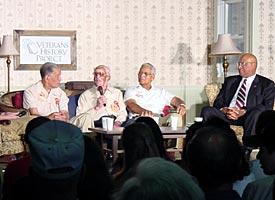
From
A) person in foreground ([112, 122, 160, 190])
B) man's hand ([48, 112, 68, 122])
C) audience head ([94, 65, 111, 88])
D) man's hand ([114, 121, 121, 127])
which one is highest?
audience head ([94, 65, 111, 88])

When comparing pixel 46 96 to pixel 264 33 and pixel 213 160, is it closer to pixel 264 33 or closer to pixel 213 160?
pixel 264 33

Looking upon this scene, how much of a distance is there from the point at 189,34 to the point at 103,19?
129 centimetres

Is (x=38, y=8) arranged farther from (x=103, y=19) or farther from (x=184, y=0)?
(x=184, y=0)

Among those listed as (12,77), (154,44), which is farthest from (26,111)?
(154,44)

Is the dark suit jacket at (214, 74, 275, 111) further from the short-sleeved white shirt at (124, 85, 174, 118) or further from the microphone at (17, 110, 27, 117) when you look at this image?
the microphone at (17, 110, 27, 117)

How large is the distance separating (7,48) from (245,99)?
121 inches

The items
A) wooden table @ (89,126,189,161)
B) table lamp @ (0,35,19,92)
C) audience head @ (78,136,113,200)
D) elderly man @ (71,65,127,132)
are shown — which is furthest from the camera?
table lamp @ (0,35,19,92)

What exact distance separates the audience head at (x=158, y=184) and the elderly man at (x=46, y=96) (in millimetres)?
5461

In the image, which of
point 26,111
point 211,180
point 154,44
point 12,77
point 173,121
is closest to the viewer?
point 211,180

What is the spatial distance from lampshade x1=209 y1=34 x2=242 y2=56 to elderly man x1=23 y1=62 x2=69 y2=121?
7.13 feet

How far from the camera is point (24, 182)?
206cm

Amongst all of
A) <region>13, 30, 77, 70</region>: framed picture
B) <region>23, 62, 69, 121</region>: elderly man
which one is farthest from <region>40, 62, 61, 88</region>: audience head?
<region>13, 30, 77, 70</region>: framed picture

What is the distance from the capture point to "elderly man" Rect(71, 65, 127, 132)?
692 cm

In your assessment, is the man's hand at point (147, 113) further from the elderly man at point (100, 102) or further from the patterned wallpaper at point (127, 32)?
the patterned wallpaper at point (127, 32)
